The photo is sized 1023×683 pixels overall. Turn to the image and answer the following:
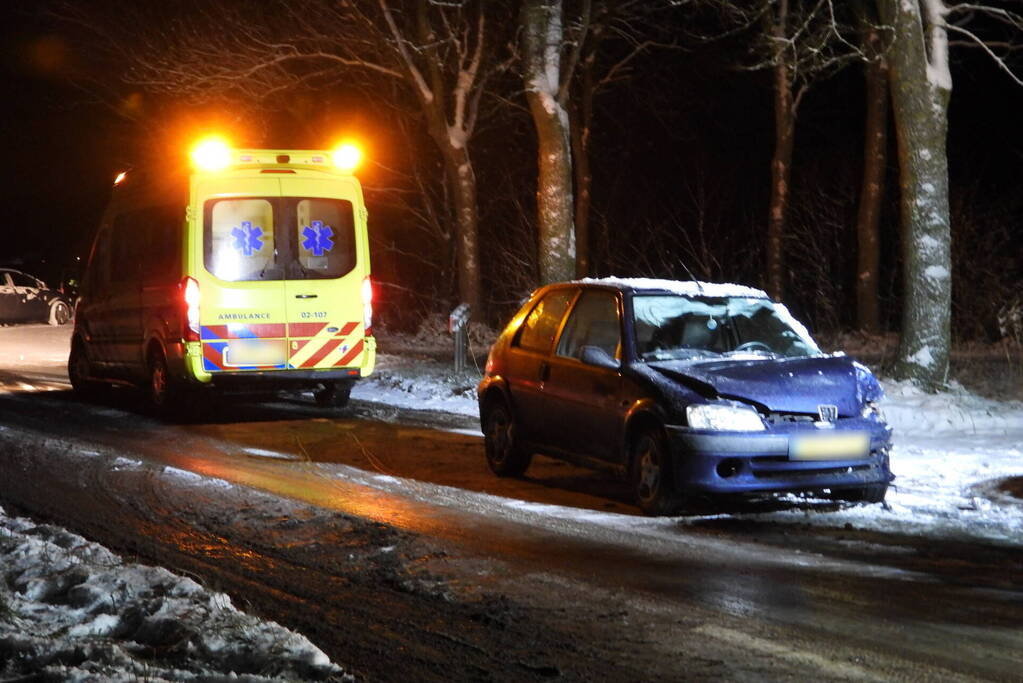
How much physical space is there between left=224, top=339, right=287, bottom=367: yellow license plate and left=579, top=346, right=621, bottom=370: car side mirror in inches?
223

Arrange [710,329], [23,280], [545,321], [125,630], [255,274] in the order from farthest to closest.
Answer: [23,280], [255,274], [545,321], [710,329], [125,630]

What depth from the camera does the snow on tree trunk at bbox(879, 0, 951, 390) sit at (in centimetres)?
1577

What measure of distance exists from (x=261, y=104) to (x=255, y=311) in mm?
14182

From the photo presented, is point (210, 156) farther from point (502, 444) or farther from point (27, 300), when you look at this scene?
point (27, 300)

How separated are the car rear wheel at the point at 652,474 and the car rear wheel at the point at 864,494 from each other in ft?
4.31

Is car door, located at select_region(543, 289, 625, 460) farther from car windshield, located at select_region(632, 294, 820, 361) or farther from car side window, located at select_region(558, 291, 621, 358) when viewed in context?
car windshield, located at select_region(632, 294, 820, 361)

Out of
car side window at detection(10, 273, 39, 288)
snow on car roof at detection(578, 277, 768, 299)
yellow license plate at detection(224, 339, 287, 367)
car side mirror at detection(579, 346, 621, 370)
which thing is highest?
car side window at detection(10, 273, 39, 288)

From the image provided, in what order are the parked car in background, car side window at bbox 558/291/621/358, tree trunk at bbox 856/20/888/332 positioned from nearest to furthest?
car side window at bbox 558/291/621/358
tree trunk at bbox 856/20/888/332
the parked car in background

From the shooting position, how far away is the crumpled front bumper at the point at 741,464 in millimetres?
8766

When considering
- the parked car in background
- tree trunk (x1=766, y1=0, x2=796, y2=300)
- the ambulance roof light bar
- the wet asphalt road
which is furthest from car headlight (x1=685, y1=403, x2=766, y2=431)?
the parked car in background

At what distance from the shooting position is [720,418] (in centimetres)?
885

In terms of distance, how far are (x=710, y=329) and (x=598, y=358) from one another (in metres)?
0.96

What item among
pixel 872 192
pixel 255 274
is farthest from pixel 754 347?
pixel 872 192

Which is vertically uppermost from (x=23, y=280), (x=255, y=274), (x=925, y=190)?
(x=925, y=190)
